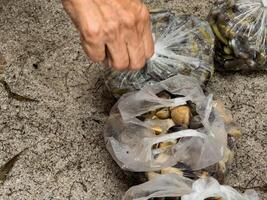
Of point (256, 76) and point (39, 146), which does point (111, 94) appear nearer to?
point (39, 146)

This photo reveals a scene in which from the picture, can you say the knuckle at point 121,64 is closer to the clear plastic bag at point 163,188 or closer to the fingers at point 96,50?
the fingers at point 96,50

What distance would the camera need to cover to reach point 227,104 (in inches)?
58.9

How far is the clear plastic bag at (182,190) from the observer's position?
3.77 feet

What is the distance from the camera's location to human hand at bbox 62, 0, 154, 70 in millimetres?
987

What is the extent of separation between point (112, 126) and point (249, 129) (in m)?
0.38

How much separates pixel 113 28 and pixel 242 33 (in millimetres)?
584

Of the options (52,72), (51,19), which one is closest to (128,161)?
(52,72)

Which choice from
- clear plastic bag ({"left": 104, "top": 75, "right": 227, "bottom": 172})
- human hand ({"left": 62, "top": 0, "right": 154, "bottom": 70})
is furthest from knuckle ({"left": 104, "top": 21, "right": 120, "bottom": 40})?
clear plastic bag ({"left": 104, "top": 75, "right": 227, "bottom": 172})

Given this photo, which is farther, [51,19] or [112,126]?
[51,19]

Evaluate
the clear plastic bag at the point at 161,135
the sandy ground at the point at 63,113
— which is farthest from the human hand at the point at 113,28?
the sandy ground at the point at 63,113

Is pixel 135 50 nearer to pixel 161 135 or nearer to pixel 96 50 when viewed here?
pixel 96 50

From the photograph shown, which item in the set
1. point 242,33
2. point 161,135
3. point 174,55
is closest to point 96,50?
point 161,135

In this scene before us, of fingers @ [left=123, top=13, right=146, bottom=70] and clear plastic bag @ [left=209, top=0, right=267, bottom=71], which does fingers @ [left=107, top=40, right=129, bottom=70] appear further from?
clear plastic bag @ [left=209, top=0, right=267, bottom=71]

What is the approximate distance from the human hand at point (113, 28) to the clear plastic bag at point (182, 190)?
11.6 inches
